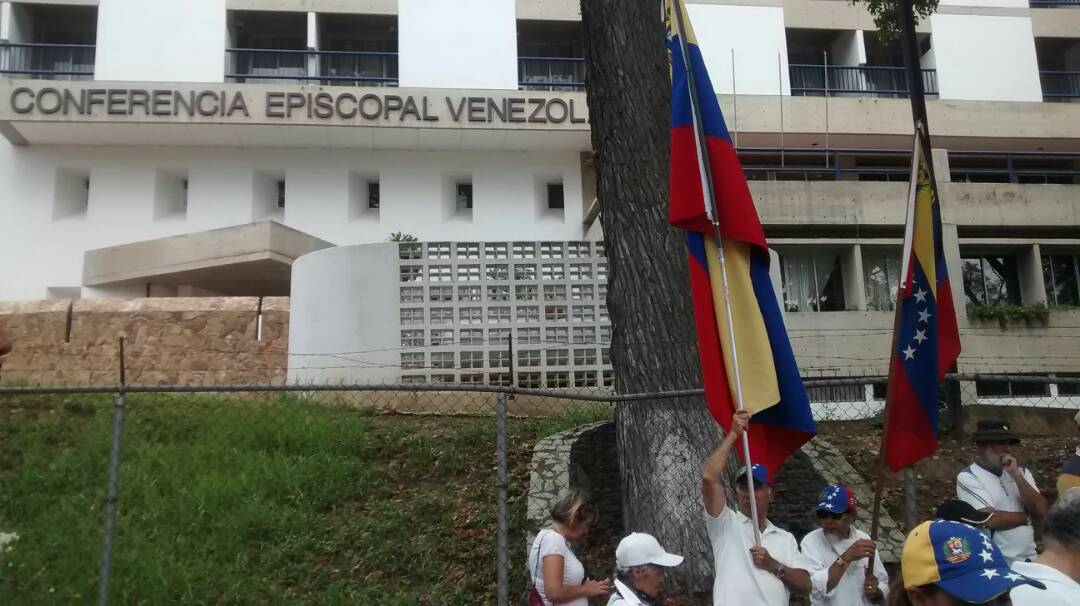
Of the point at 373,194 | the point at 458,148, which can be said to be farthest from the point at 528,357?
the point at 373,194

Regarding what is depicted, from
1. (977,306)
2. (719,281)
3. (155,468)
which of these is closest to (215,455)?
(155,468)

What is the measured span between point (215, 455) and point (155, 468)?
0.50 metres

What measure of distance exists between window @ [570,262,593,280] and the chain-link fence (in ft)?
7.38

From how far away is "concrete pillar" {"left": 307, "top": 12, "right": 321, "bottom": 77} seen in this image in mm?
20531

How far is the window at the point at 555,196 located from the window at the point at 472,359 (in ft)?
37.0

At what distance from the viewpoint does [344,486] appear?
652 centimetres

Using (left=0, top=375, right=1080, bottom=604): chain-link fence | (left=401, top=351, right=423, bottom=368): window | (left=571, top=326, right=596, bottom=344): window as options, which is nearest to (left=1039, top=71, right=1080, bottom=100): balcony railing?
(left=0, top=375, right=1080, bottom=604): chain-link fence

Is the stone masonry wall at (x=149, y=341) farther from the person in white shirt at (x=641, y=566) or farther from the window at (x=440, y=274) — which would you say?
the person in white shirt at (x=641, y=566)

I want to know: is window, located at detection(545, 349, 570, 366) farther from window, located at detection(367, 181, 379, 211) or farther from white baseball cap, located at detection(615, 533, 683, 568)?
window, located at detection(367, 181, 379, 211)

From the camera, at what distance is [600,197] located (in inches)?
218

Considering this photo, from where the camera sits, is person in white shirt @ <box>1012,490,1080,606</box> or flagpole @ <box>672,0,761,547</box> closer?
person in white shirt @ <box>1012,490,1080,606</box>

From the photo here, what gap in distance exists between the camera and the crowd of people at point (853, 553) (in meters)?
1.98

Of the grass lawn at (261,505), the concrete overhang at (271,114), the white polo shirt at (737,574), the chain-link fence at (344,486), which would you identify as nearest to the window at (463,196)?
the concrete overhang at (271,114)

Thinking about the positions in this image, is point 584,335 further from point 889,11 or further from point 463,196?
point 463,196
